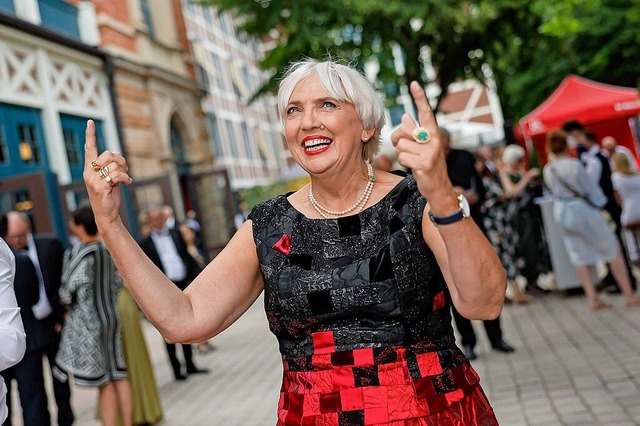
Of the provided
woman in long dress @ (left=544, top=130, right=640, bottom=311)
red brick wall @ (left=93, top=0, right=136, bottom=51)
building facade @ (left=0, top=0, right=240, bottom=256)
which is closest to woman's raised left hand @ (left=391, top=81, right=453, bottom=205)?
woman in long dress @ (left=544, top=130, right=640, bottom=311)

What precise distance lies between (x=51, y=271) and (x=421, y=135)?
6.35 m

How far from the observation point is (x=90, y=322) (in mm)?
7395

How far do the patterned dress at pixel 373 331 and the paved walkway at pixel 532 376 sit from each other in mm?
3373

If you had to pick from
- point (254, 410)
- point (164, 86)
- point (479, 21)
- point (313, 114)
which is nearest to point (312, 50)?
point (479, 21)

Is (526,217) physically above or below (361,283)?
below

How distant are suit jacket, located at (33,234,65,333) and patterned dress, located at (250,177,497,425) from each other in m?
5.53

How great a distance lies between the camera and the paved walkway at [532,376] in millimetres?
6465

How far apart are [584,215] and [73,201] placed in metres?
9.26

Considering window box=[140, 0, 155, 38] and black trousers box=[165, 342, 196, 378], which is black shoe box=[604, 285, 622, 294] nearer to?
black trousers box=[165, 342, 196, 378]

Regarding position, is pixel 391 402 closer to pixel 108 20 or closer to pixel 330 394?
pixel 330 394

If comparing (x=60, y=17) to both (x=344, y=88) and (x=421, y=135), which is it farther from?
(x=421, y=135)

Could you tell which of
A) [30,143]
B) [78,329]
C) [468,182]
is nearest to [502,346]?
[468,182]

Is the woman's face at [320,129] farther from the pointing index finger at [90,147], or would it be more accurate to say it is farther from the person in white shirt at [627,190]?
the person in white shirt at [627,190]

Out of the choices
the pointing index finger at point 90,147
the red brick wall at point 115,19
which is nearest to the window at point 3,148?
the red brick wall at point 115,19
